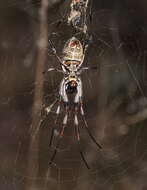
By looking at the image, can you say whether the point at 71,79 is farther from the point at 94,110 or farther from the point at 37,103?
the point at 94,110

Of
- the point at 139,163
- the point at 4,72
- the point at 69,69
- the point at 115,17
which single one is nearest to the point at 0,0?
the point at 4,72

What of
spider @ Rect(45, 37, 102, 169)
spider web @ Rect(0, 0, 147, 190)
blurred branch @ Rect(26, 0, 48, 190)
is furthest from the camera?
spider web @ Rect(0, 0, 147, 190)

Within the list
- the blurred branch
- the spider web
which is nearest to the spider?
the blurred branch

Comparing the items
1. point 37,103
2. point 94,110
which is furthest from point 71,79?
point 94,110

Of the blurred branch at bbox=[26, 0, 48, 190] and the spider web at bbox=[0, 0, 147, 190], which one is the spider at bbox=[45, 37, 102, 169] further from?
the spider web at bbox=[0, 0, 147, 190]

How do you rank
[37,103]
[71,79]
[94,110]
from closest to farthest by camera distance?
1. [71,79]
2. [37,103]
3. [94,110]

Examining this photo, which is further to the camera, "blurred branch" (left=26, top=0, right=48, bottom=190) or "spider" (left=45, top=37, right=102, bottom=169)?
"blurred branch" (left=26, top=0, right=48, bottom=190)
